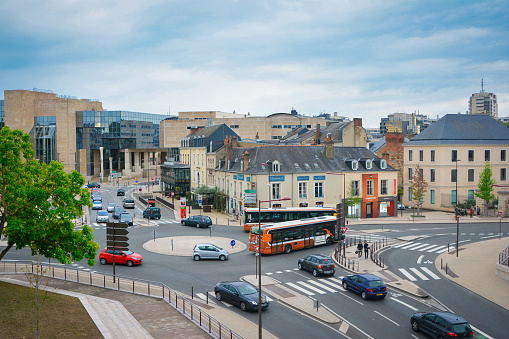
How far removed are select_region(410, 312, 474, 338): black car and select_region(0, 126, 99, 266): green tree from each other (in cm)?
1818

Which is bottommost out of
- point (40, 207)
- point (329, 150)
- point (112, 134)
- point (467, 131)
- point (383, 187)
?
point (383, 187)

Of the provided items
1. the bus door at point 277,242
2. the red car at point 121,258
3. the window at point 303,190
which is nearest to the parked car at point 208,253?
the red car at point 121,258

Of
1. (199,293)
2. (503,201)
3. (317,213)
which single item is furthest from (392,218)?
(199,293)

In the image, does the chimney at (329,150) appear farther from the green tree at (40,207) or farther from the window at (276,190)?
the green tree at (40,207)

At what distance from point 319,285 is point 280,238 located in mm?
10525

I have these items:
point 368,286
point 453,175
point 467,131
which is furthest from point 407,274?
point 467,131

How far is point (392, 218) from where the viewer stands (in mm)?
65812

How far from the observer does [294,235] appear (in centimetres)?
4275

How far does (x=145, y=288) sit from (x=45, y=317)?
7.28 metres

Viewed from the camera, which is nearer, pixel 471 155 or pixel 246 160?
pixel 246 160

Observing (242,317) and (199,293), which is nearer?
(242,317)

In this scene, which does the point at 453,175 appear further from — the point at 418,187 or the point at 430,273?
the point at 430,273

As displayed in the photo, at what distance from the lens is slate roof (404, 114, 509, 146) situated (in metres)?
73.8

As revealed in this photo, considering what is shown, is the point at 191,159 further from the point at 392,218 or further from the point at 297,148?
the point at 392,218
